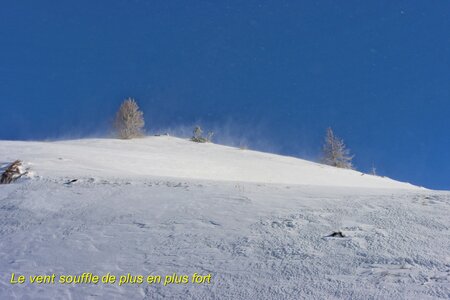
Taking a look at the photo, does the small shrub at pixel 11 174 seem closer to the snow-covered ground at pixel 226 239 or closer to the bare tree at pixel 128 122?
the snow-covered ground at pixel 226 239

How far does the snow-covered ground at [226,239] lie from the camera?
153 inches

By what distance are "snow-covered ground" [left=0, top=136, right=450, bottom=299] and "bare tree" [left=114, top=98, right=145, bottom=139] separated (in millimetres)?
18714

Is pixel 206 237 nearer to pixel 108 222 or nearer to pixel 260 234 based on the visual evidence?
pixel 260 234

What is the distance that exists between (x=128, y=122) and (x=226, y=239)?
77.5 ft

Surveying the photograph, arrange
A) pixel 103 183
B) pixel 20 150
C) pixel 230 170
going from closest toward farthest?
pixel 103 183, pixel 20 150, pixel 230 170

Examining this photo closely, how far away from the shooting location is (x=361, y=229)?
5191mm

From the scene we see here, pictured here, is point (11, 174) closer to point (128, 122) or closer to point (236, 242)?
point (236, 242)

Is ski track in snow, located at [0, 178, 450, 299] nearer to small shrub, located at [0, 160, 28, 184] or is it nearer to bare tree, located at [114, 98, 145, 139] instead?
small shrub, located at [0, 160, 28, 184]

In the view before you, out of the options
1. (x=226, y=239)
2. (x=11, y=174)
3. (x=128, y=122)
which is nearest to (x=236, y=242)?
(x=226, y=239)

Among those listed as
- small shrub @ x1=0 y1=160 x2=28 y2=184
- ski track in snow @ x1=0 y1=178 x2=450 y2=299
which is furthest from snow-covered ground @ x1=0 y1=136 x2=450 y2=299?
small shrub @ x1=0 y1=160 x2=28 y2=184

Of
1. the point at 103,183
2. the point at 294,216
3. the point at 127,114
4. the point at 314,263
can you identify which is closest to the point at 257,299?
the point at 314,263

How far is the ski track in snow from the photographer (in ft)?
12.7

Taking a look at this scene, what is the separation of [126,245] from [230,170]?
1175 cm

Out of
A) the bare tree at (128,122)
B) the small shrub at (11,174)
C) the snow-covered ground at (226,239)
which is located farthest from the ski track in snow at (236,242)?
the bare tree at (128,122)
